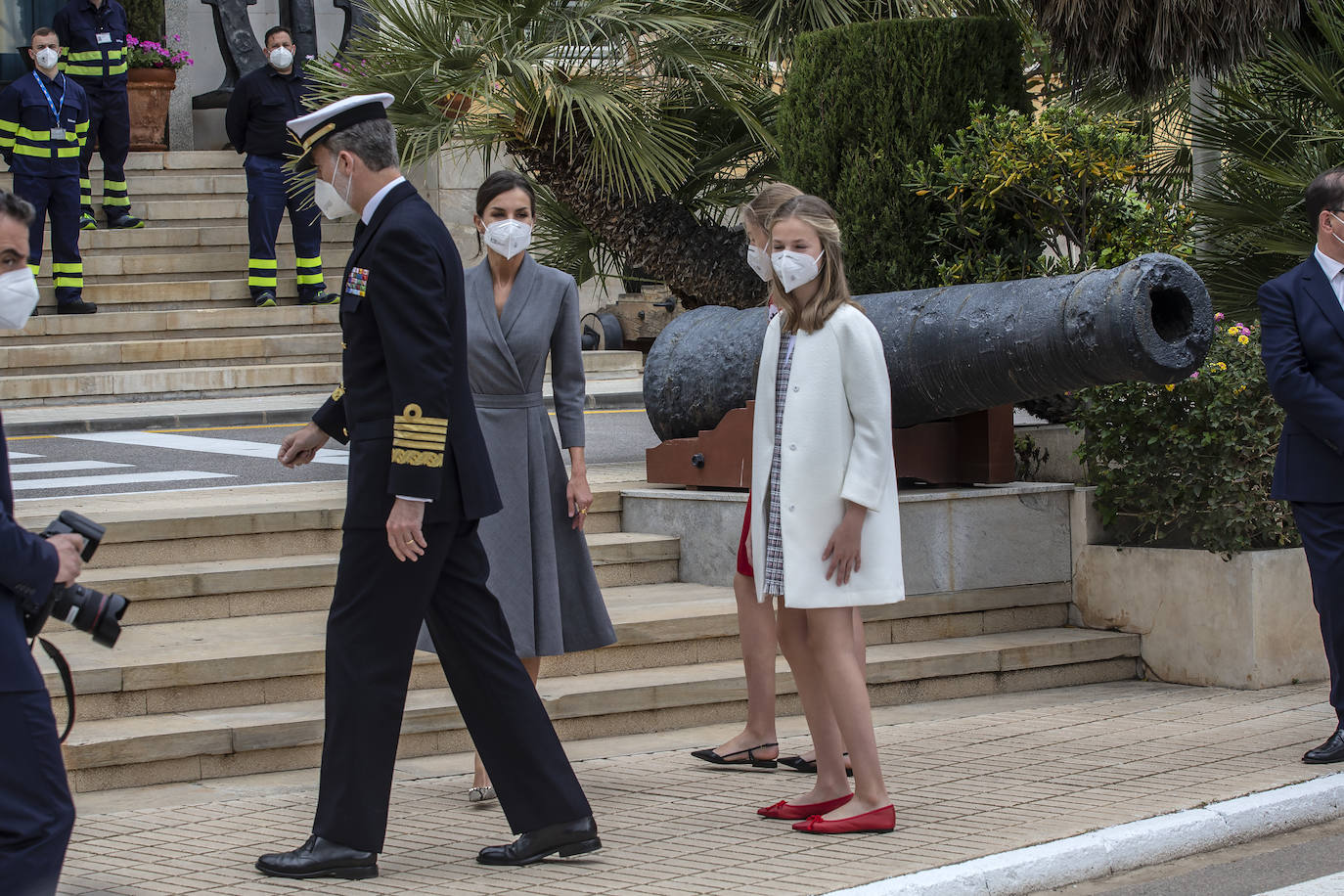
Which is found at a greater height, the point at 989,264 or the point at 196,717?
the point at 989,264

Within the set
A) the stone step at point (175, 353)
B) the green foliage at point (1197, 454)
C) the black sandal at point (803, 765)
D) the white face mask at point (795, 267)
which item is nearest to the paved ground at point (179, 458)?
the stone step at point (175, 353)

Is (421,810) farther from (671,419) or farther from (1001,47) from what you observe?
(1001,47)

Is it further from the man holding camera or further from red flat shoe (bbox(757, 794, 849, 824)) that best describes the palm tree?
the man holding camera

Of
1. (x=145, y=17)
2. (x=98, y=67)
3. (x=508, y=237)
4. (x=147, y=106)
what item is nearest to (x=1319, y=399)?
(x=508, y=237)

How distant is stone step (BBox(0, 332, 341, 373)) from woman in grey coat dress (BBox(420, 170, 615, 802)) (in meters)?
10.6

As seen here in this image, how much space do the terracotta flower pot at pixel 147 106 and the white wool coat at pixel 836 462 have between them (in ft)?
59.4

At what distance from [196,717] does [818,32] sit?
5638mm

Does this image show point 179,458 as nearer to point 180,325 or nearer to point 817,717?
point 180,325

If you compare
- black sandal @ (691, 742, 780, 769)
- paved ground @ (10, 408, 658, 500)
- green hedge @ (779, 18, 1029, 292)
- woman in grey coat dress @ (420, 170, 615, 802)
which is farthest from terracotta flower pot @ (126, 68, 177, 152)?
black sandal @ (691, 742, 780, 769)

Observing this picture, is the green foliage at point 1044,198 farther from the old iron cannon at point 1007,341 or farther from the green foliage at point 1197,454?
the old iron cannon at point 1007,341

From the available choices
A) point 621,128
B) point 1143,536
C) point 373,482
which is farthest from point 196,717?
point 621,128

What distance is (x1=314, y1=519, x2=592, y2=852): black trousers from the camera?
4812 mm

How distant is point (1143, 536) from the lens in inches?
323

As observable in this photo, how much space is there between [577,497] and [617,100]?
18.4 ft
